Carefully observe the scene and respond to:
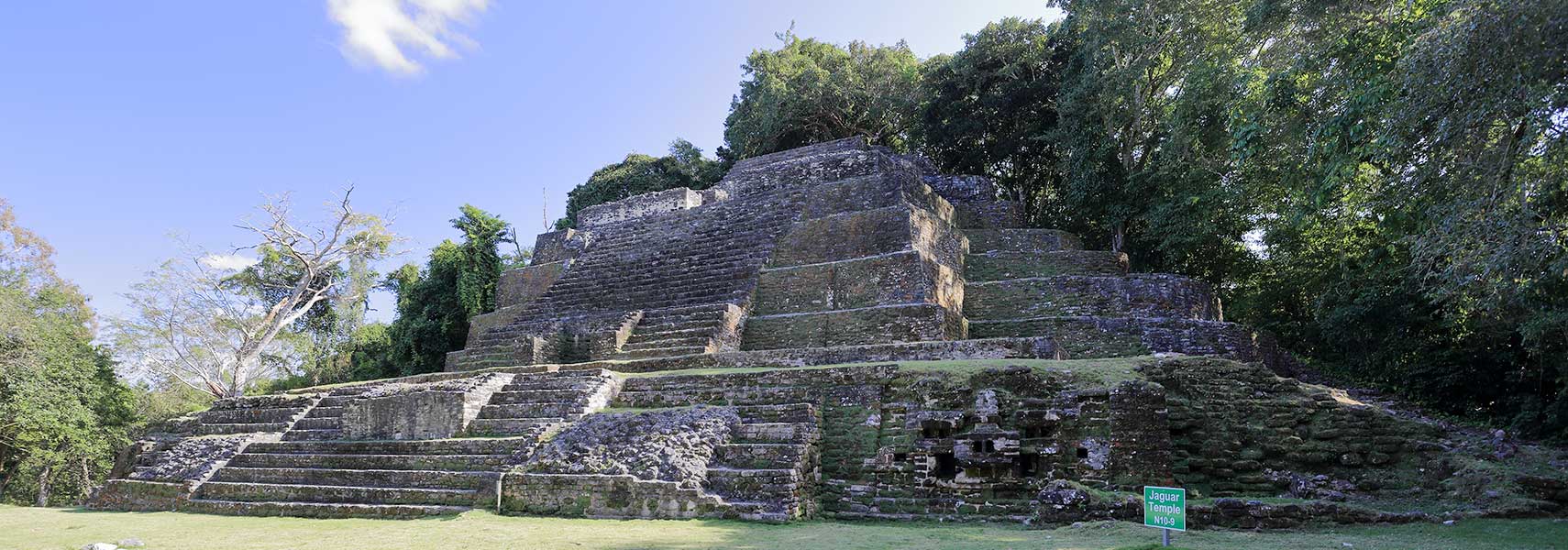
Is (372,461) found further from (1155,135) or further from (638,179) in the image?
(638,179)

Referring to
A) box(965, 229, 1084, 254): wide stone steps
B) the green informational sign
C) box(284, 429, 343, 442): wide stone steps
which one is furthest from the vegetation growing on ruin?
box(284, 429, 343, 442): wide stone steps

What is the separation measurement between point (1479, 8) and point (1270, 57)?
→ 6.87 m

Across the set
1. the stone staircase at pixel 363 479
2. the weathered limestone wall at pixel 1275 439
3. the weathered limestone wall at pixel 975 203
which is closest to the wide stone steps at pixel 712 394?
the stone staircase at pixel 363 479

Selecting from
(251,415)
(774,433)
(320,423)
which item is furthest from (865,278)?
(251,415)

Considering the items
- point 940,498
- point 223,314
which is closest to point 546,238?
point 223,314

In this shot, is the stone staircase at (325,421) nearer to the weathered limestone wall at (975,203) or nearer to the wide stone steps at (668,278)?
the wide stone steps at (668,278)

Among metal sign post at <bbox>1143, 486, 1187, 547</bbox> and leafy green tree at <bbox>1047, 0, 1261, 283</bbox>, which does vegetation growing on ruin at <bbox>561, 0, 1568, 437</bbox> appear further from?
metal sign post at <bbox>1143, 486, 1187, 547</bbox>

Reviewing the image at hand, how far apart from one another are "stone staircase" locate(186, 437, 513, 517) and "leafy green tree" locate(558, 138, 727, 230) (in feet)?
57.0

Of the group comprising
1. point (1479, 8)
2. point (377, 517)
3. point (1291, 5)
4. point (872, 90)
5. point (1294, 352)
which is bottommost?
point (377, 517)

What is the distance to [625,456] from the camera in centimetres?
802

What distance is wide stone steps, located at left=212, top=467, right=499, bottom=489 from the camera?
8.58 m

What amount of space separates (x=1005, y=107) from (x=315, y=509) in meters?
19.9

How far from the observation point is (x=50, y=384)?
16344mm

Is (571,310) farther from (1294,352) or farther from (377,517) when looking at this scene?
(1294,352)
